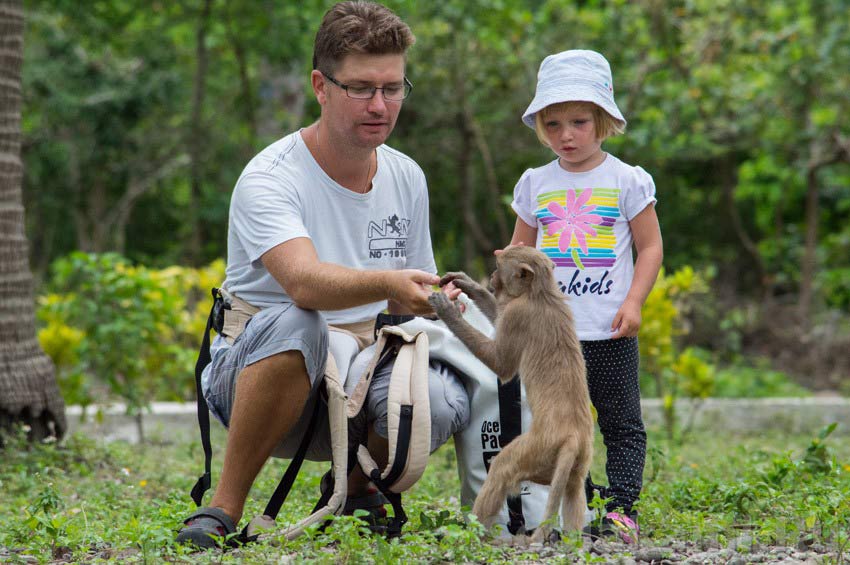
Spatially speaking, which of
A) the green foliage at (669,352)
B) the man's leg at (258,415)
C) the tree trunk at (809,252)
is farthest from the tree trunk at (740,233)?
the man's leg at (258,415)

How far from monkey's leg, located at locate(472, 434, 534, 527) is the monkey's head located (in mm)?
550

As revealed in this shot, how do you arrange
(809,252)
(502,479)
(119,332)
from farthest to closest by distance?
1. (809,252)
2. (119,332)
3. (502,479)

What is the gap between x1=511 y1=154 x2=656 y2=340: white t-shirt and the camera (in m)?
4.28

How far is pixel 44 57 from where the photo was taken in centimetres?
1233

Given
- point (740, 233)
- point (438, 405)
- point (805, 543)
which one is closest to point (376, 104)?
point (438, 405)

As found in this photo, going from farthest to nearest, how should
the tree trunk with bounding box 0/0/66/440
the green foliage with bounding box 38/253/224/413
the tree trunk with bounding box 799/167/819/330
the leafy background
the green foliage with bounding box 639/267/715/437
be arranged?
the tree trunk with bounding box 799/167/819/330
the leafy background
the green foliage with bounding box 639/267/715/437
the green foliage with bounding box 38/253/224/413
the tree trunk with bounding box 0/0/66/440

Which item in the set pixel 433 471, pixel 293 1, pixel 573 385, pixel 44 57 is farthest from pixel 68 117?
pixel 573 385

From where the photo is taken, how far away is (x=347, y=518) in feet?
11.2

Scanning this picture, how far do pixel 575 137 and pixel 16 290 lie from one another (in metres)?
3.59

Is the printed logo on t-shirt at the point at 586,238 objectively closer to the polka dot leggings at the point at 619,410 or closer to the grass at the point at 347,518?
the polka dot leggings at the point at 619,410

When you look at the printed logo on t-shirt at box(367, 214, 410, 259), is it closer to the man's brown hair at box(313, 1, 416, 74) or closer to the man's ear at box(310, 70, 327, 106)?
the man's ear at box(310, 70, 327, 106)

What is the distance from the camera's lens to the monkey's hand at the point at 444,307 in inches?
150

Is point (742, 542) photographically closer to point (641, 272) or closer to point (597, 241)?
point (641, 272)

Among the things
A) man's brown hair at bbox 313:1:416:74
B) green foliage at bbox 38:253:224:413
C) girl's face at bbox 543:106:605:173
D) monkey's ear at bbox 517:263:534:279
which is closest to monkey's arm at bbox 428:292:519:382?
monkey's ear at bbox 517:263:534:279
